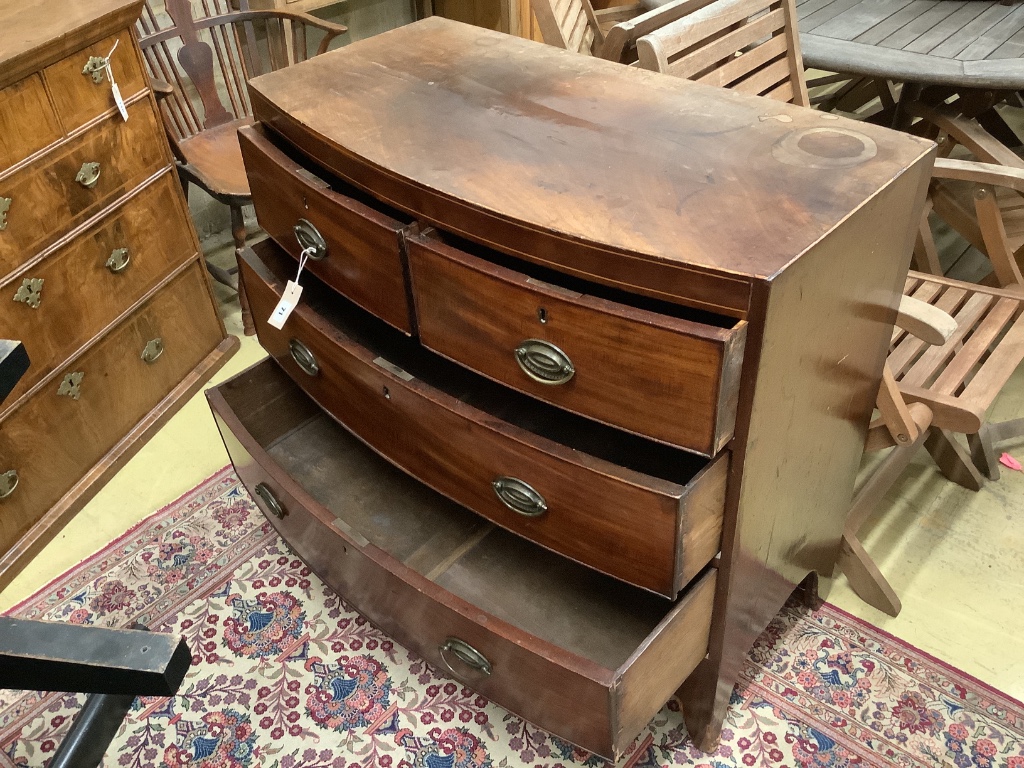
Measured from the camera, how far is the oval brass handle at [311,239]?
123cm

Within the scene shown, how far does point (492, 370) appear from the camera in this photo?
1051mm

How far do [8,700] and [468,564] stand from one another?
87 centimetres

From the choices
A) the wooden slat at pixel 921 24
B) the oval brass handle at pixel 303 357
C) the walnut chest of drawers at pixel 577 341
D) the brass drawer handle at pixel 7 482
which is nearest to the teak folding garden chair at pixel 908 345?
the walnut chest of drawers at pixel 577 341

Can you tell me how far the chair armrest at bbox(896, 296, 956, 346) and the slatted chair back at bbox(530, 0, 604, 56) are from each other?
1.23 metres

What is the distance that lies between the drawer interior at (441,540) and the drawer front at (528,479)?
0.51 ft

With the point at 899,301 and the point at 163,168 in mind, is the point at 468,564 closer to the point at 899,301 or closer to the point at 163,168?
the point at 899,301

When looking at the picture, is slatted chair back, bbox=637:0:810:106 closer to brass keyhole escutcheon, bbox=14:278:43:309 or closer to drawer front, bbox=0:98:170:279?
drawer front, bbox=0:98:170:279

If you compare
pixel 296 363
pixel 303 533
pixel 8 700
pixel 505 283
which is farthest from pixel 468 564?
pixel 8 700

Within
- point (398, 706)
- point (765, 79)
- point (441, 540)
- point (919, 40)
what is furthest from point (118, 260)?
point (919, 40)

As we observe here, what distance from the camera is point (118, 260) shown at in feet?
6.08

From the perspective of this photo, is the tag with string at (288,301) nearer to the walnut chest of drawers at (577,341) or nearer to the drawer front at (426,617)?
the walnut chest of drawers at (577,341)

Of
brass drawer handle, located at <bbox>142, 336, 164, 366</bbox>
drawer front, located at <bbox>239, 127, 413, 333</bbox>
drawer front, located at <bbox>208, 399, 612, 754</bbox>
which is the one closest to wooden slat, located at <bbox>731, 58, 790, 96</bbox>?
drawer front, located at <bbox>239, 127, 413, 333</bbox>

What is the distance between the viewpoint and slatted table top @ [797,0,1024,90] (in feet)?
6.26

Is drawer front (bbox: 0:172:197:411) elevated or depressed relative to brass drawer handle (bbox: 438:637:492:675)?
elevated
